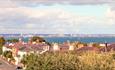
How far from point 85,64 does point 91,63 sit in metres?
0.66

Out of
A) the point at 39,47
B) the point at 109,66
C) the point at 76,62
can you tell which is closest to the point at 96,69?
the point at 109,66

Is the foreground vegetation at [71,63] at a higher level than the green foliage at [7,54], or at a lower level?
higher

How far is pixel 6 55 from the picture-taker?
5202 inches

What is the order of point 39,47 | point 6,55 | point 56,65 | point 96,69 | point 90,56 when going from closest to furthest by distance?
1. point 96,69
2. point 56,65
3. point 90,56
4. point 39,47
5. point 6,55

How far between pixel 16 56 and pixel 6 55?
13.5 metres

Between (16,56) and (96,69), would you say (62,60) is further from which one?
(16,56)

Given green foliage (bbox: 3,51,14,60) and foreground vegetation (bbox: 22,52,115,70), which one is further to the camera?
green foliage (bbox: 3,51,14,60)

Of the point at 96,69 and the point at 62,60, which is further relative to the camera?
the point at 62,60

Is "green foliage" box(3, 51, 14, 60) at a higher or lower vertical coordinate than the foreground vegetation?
lower

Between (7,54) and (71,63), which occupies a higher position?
(71,63)

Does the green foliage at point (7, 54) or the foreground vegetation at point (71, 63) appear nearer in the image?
the foreground vegetation at point (71, 63)

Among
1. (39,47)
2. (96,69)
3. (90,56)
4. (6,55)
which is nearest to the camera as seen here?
(96,69)

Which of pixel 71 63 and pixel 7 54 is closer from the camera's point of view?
pixel 71 63

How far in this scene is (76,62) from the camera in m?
50.2
